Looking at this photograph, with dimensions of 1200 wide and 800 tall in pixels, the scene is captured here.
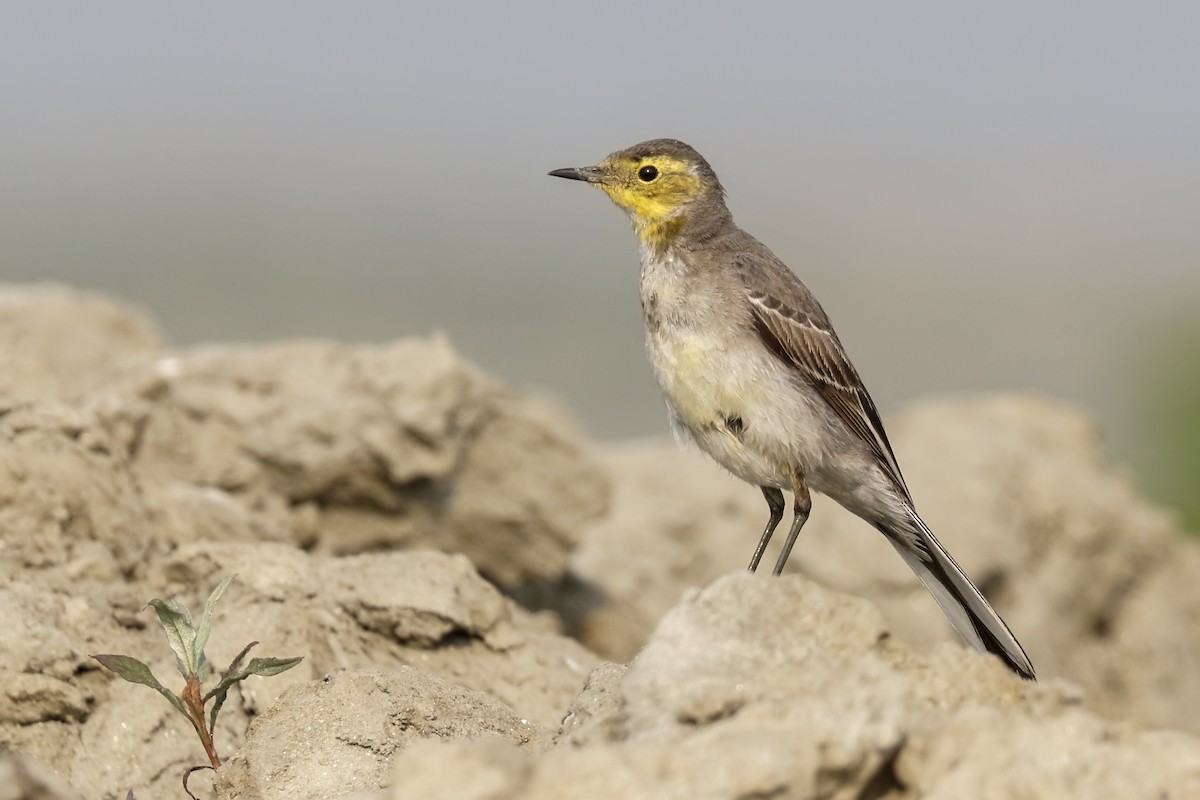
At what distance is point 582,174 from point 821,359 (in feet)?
5.15

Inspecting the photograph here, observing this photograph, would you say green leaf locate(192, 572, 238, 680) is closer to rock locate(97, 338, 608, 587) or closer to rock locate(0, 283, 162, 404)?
rock locate(97, 338, 608, 587)

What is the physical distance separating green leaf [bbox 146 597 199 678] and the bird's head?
345cm

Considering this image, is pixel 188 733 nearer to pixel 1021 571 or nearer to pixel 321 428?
pixel 321 428

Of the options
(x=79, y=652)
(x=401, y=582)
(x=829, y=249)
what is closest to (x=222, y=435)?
(x=401, y=582)

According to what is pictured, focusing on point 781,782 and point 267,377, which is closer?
point 781,782

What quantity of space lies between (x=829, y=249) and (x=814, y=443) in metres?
58.1

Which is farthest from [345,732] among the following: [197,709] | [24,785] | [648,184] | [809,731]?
[648,184]

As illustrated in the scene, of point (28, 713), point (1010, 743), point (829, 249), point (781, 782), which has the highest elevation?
point (829, 249)

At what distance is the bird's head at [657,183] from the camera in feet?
25.1

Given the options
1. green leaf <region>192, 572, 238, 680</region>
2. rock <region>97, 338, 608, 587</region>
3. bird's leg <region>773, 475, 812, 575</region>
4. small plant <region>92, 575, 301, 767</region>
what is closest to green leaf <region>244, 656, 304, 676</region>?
small plant <region>92, 575, 301, 767</region>

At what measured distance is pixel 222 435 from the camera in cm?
848

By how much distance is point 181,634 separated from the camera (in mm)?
4801

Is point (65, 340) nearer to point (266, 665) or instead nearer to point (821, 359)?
point (821, 359)

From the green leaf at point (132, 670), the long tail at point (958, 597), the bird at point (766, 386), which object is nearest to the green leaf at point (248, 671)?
the green leaf at point (132, 670)
